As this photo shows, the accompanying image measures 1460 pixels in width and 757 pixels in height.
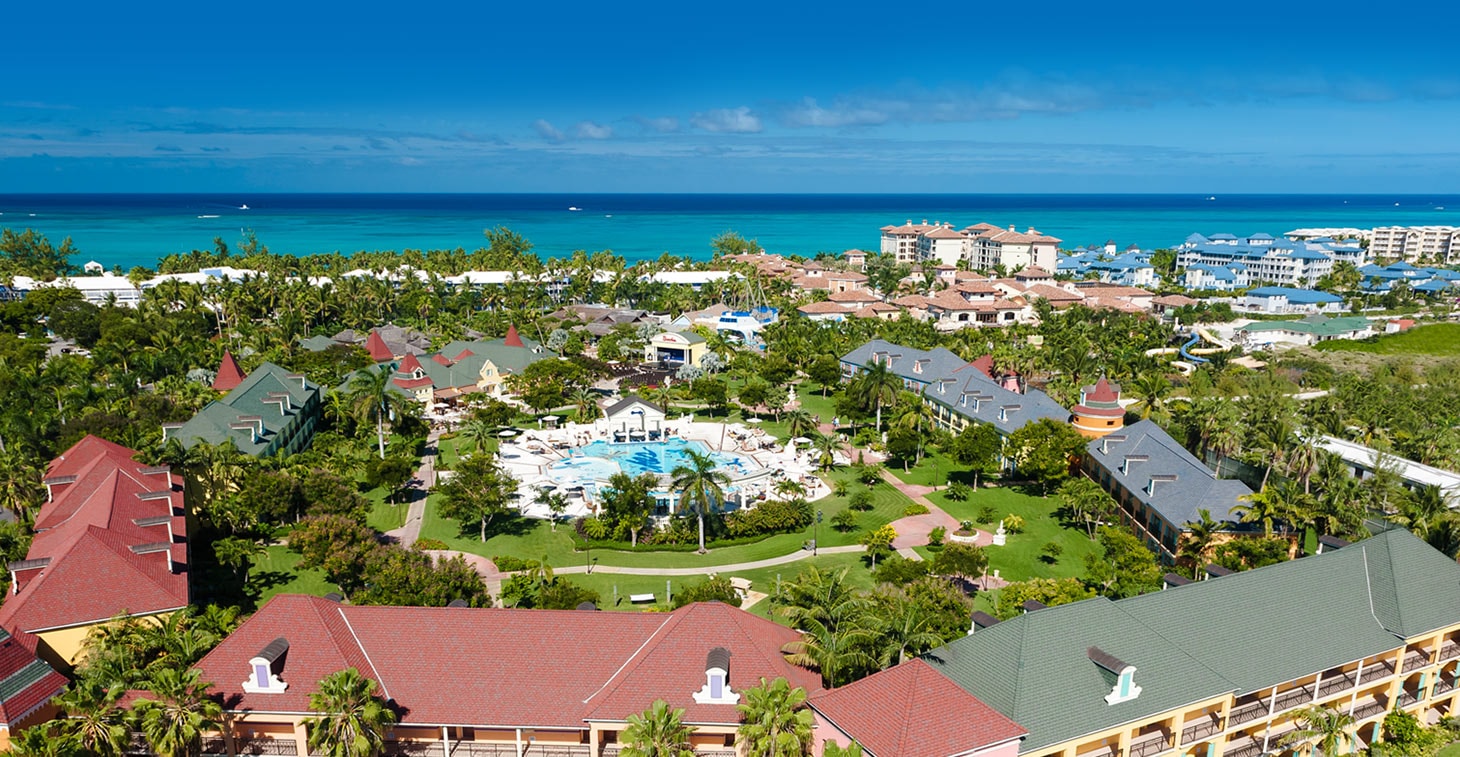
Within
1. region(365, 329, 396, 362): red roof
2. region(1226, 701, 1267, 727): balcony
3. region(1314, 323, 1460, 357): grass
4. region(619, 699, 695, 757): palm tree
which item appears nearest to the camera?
region(619, 699, 695, 757): palm tree

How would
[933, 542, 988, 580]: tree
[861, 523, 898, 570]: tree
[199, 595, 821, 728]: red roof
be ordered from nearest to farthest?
[199, 595, 821, 728]: red roof < [933, 542, 988, 580]: tree < [861, 523, 898, 570]: tree

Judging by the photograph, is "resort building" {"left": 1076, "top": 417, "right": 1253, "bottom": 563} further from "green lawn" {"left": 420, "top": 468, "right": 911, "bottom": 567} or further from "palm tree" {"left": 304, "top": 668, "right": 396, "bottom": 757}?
"palm tree" {"left": 304, "top": 668, "right": 396, "bottom": 757}

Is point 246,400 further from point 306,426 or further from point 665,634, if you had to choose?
point 665,634

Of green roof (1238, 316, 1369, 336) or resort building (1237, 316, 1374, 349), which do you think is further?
green roof (1238, 316, 1369, 336)

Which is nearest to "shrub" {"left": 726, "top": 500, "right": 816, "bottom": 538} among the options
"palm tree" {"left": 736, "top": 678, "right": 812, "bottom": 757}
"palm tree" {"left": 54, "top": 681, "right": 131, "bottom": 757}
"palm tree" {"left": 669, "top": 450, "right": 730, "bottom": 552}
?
"palm tree" {"left": 669, "top": 450, "right": 730, "bottom": 552}

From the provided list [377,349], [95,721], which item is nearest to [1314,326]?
[377,349]

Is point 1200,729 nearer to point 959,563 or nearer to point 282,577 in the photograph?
point 959,563

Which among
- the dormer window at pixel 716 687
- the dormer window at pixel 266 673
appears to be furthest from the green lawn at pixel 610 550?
the dormer window at pixel 266 673
